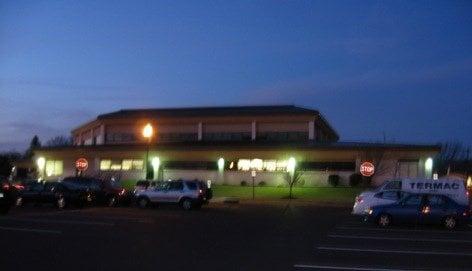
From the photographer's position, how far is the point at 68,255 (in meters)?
15.7

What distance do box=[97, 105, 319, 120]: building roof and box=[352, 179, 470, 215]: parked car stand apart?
28038 mm

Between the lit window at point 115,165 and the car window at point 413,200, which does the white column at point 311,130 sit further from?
the car window at point 413,200

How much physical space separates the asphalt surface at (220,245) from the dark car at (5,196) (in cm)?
248

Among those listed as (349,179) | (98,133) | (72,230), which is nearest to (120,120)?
(98,133)

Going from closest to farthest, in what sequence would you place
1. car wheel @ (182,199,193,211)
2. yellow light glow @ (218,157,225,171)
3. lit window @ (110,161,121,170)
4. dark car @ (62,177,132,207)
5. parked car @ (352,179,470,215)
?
1. parked car @ (352,179,470,215)
2. car wheel @ (182,199,193,211)
3. dark car @ (62,177,132,207)
4. yellow light glow @ (218,157,225,171)
5. lit window @ (110,161,121,170)

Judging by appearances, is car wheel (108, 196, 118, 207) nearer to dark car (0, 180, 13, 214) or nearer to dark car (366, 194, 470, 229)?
dark car (0, 180, 13, 214)

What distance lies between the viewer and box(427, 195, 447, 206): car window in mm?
26516

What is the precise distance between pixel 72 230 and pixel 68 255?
6.39 meters

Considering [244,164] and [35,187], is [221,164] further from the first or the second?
[35,187]

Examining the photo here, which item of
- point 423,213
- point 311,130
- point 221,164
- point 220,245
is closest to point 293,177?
point 221,164

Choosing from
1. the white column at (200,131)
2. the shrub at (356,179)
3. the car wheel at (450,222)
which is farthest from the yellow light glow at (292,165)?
the car wheel at (450,222)

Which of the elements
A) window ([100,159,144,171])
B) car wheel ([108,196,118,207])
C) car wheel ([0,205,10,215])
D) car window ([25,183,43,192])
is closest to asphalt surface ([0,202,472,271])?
car wheel ([0,205,10,215])

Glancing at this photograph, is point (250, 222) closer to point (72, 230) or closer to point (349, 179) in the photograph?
point (72, 230)

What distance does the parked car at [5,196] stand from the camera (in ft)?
96.3
